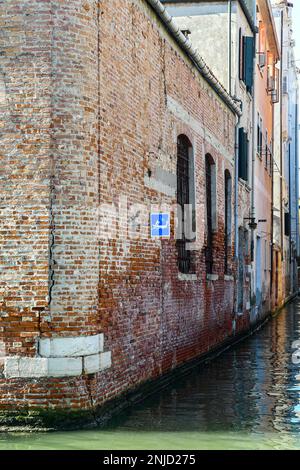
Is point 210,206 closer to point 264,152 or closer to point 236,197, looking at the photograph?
point 236,197

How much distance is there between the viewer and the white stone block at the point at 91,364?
→ 8508 millimetres

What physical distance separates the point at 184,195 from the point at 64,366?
6.23m

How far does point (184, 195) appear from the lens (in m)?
14.0

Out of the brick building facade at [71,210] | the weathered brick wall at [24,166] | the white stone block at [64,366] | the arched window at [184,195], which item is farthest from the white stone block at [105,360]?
the arched window at [184,195]

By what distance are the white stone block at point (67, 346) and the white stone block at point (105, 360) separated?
226mm

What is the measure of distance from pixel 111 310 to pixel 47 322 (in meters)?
1.11

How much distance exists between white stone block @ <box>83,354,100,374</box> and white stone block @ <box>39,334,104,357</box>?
0.17ft

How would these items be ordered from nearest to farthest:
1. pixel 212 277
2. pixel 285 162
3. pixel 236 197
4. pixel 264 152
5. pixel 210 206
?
1. pixel 212 277
2. pixel 210 206
3. pixel 236 197
4. pixel 264 152
5. pixel 285 162

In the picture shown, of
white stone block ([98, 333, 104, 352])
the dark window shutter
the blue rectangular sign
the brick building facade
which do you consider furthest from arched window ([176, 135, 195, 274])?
the dark window shutter

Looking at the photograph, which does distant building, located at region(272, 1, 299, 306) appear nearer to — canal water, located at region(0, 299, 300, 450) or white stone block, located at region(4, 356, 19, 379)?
canal water, located at region(0, 299, 300, 450)

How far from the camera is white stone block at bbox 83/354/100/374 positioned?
27.9 feet

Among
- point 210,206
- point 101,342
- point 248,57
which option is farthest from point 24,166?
point 248,57

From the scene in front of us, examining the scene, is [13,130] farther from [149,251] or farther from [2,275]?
[149,251]
